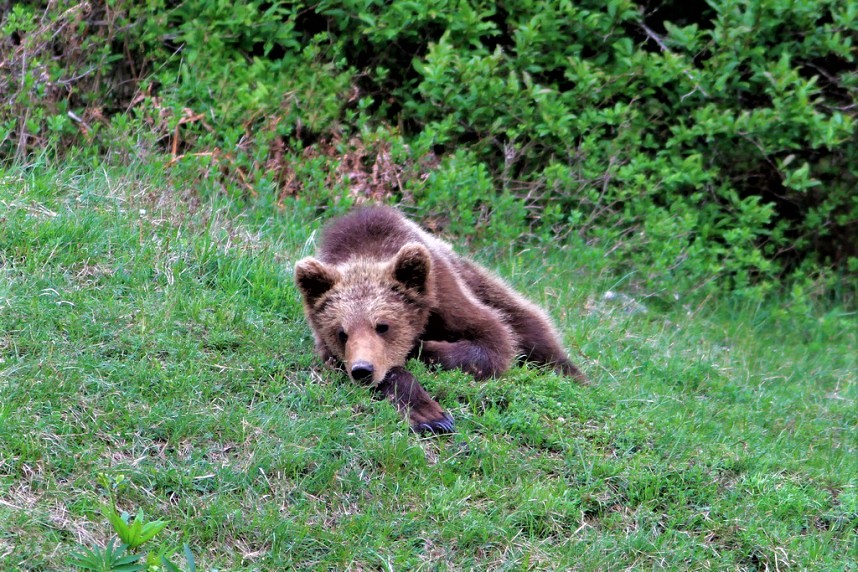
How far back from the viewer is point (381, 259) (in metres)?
6.59

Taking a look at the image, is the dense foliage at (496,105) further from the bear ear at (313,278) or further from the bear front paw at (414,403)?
the bear front paw at (414,403)

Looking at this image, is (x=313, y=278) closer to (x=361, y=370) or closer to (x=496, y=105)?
(x=361, y=370)

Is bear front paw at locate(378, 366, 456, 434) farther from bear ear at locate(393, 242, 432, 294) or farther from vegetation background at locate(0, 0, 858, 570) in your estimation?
bear ear at locate(393, 242, 432, 294)

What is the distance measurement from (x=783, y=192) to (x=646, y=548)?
7441 mm

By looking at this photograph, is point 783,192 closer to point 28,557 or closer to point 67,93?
point 67,93

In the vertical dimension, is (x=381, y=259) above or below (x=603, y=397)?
above

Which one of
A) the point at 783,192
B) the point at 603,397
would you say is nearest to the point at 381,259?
the point at 603,397

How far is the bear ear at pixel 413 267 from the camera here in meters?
6.10

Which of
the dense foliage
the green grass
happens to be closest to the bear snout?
the green grass

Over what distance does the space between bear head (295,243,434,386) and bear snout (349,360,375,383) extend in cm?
5

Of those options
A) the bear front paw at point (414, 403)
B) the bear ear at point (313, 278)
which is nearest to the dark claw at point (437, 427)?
the bear front paw at point (414, 403)

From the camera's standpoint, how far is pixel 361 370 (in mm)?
5730

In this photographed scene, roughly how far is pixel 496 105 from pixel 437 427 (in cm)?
484

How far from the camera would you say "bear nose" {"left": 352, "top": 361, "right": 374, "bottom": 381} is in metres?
5.70
